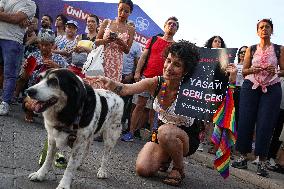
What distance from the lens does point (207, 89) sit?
4.91 meters

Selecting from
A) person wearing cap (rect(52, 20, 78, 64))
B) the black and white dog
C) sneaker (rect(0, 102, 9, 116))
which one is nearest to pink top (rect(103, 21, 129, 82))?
person wearing cap (rect(52, 20, 78, 64))

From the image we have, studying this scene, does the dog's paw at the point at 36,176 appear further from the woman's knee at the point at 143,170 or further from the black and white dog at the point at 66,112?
the woman's knee at the point at 143,170

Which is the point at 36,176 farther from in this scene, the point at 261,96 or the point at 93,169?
the point at 261,96

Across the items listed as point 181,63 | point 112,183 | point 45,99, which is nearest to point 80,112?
point 45,99

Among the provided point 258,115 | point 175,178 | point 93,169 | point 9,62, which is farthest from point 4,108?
point 258,115

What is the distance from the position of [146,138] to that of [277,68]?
10.7 feet

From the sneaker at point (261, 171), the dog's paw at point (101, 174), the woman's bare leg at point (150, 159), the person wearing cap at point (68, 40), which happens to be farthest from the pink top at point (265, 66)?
the person wearing cap at point (68, 40)

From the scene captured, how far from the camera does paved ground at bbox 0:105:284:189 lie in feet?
12.6

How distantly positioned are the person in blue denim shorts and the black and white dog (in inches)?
131

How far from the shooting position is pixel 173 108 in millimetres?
4914

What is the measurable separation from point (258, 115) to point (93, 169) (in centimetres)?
277

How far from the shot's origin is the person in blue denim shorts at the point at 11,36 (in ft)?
22.3

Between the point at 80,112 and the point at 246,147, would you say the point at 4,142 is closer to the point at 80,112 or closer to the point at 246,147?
the point at 80,112

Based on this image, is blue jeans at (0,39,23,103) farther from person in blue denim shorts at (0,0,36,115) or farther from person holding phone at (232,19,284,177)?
person holding phone at (232,19,284,177)
